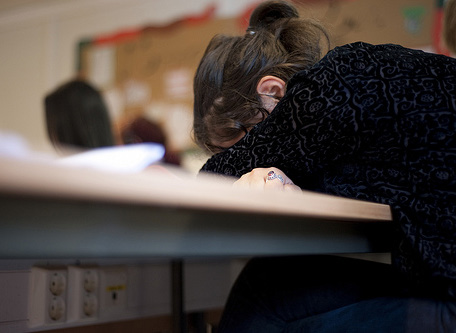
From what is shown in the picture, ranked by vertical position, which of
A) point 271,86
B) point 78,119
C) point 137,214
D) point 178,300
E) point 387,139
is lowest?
point 178,300

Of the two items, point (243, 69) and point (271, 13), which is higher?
point (271, 13)

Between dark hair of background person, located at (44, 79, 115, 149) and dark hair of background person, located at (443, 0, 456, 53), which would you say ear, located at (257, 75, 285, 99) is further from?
dark hair of background person, located at (44, 79, 115, 149)

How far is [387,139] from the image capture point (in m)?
0.71

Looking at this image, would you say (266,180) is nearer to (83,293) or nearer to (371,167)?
(371,167)

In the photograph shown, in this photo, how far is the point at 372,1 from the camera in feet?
7.93

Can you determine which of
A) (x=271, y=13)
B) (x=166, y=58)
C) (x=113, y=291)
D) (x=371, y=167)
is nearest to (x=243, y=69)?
(x=271, y=13)

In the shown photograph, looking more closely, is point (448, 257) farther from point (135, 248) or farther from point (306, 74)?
point (135, 248)

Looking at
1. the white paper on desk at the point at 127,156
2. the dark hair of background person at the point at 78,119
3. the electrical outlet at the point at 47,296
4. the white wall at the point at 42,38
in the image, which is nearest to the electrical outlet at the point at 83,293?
the electrical outlet at the point at 47,296

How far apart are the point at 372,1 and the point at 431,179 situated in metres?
1.94

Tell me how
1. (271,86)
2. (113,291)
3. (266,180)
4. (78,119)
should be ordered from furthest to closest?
(78,119) < (113,291) < (271,86) < (266,180)

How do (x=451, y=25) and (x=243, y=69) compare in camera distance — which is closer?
(x=243, y=69)

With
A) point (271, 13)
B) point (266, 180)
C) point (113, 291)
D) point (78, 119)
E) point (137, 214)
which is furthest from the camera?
point (78, 119)

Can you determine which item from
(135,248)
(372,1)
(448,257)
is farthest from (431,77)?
(372,1)

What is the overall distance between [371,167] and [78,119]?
64.1 inches
